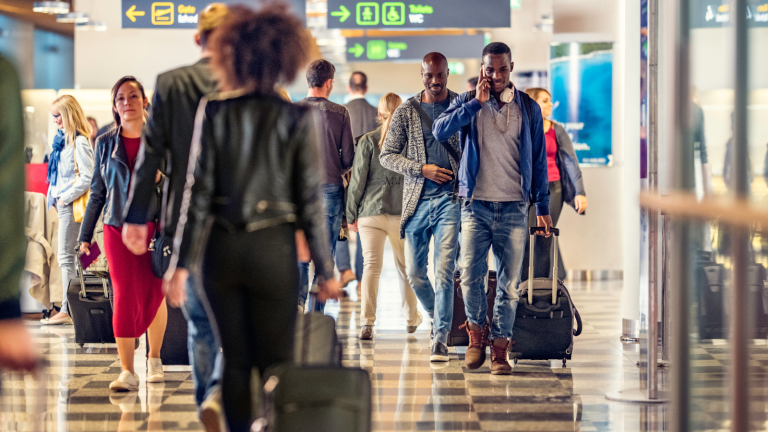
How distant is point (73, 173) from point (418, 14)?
3914 mm

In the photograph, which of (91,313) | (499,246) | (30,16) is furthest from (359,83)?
(30,16)

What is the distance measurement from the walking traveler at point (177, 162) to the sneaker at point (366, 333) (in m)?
3.26

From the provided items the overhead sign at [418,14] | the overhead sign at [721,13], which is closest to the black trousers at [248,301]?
the overhead sign at [721,13]

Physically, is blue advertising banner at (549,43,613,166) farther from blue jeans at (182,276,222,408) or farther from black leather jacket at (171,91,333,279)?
black leather jacket at (171,91,333,279)

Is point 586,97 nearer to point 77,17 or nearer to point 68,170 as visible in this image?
point 68,170

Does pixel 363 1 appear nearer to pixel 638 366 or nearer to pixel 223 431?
pixel 638 366

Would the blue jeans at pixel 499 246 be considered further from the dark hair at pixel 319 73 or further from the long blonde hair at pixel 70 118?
the long blonde hair at pixel 70 118

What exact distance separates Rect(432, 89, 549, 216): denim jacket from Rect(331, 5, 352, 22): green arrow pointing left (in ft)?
13.7

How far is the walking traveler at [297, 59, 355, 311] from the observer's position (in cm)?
657

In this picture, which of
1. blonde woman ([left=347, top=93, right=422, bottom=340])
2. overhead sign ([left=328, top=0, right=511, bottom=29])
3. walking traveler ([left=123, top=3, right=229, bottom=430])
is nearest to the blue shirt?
blonde woman ([left=347, top=93, right=422, bottom=340])

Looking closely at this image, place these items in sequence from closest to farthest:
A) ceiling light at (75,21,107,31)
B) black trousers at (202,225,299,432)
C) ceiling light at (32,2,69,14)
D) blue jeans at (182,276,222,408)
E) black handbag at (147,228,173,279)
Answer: black trousers at (202,225,299,432) < blue jeans at (182,276,222,408) < black handbag at (147,228,173,279) < ceiling light at (32,2,69,14) < ceiling light at (75,21,107,31)

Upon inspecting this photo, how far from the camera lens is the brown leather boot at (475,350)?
5.54 metres

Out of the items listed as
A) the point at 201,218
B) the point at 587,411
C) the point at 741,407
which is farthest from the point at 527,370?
the point at 741,407

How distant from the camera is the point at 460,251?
5.79 metres
